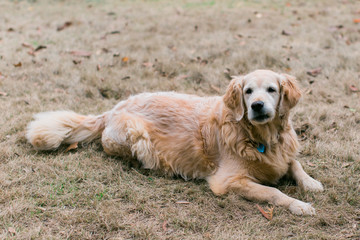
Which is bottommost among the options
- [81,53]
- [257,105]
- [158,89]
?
[158,89]

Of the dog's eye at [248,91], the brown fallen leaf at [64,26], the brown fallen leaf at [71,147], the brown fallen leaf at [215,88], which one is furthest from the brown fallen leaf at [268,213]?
the brown fallen leaf at [64,26]

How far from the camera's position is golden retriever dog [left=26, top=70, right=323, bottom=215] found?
349 cm

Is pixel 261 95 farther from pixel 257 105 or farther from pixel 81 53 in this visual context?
pixel 81 53

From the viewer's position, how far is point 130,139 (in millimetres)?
4074

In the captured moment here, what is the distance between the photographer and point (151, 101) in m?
4.31

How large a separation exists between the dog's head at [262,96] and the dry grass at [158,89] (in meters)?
0.85

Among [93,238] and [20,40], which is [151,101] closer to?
[93,238]

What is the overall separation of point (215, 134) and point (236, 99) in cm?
49

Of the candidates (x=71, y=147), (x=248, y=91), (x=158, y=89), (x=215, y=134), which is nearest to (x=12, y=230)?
(x=71, y=147)

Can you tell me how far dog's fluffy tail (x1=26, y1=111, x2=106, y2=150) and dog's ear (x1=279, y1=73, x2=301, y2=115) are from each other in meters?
2.27

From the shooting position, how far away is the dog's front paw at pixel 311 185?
137 inches

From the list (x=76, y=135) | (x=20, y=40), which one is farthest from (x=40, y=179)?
(x=20, y=40)

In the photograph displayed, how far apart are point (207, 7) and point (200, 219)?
8508 millimetres

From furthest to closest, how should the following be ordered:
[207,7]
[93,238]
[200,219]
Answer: [207,7] < [200,219] < [93,238]
